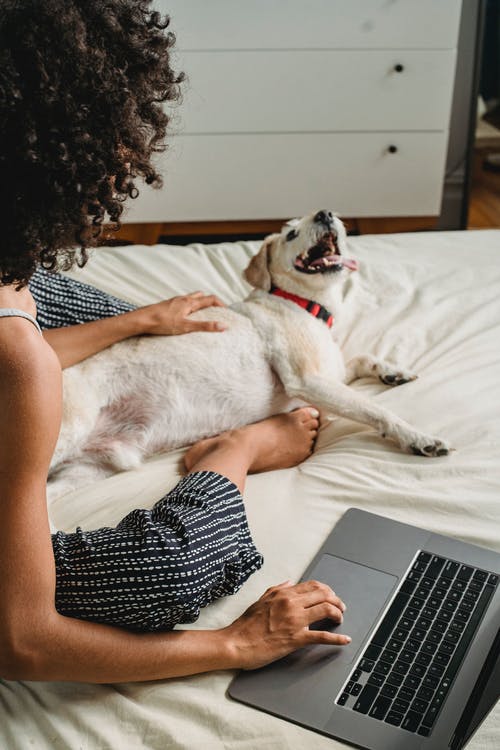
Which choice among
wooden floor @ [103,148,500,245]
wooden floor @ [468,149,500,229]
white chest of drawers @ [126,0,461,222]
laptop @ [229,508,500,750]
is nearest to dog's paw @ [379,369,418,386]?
laptop @ [229,508,500,750]

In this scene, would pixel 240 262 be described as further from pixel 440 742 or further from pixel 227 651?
pixel 440 742

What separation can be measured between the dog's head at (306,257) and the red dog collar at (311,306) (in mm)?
19

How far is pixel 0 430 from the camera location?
3.18ft

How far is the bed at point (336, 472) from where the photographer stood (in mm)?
Result: 1049

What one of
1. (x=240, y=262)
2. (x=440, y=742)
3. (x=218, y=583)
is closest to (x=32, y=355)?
(x=218, y=583)

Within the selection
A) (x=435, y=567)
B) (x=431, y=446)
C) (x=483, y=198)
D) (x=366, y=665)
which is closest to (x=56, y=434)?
(x=366, y=665)

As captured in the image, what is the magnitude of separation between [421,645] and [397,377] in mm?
787

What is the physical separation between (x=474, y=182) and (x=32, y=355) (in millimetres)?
3805

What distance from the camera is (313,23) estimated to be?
11.0ft

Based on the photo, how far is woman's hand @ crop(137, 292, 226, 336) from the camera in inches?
74.0

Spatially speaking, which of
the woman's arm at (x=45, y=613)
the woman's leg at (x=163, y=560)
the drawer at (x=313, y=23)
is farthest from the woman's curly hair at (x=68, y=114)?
the drawer at (x=313, y=23)

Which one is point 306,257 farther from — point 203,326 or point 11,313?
point 11,313

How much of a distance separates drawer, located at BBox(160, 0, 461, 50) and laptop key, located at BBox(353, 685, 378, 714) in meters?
2.92

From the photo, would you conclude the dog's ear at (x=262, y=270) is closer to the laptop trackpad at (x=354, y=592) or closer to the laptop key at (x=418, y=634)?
the laptop trackpad at (x=354, y=592)
